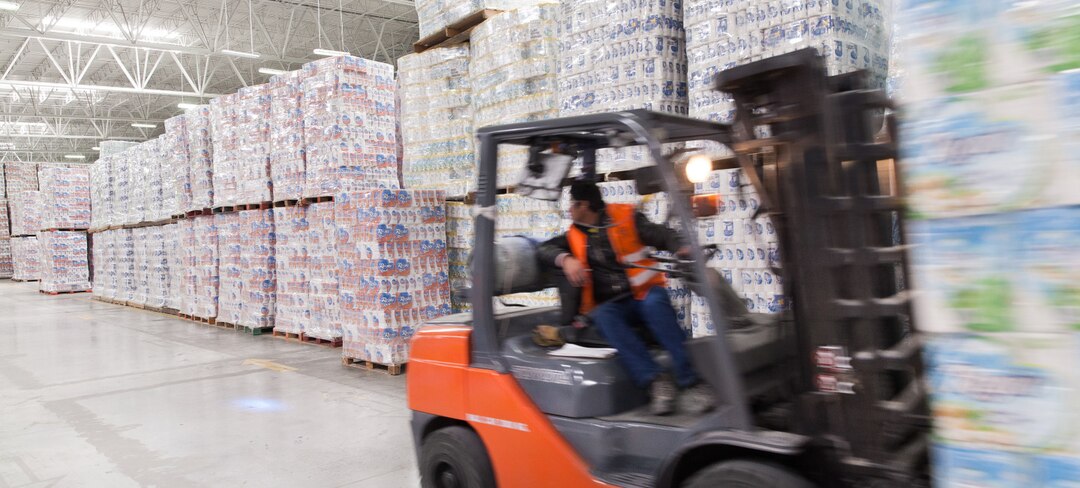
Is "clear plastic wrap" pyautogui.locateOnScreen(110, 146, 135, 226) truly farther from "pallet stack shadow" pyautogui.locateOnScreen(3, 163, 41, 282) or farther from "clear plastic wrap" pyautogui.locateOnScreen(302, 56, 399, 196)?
"pallet stack shadow" pyautogui.locateOnScreen(3, 163, 41, 282)

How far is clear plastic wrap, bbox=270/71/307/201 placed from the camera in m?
8.73

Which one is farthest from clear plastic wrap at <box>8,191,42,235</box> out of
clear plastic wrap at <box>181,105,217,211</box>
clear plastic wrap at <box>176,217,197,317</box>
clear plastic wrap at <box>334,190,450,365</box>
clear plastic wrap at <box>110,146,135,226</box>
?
clear plastic wrap at <box>334,190,450,365</box>

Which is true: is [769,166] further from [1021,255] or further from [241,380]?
[241,380]

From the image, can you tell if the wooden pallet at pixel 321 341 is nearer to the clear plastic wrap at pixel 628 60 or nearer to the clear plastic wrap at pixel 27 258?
the clear plastic wrap at pixel 628 60

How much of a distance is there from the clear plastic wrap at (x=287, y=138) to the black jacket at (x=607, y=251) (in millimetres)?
6658

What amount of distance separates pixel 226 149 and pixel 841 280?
10.4m

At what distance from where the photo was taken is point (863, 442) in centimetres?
195

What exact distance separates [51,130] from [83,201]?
1585 cm

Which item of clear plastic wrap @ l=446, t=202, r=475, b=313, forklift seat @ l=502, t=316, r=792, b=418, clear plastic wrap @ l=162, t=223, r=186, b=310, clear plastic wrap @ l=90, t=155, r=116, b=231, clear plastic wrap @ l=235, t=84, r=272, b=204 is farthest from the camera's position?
clear plastic wrap @ l=90, t=155, r=116, b=231

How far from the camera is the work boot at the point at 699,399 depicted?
2.46m

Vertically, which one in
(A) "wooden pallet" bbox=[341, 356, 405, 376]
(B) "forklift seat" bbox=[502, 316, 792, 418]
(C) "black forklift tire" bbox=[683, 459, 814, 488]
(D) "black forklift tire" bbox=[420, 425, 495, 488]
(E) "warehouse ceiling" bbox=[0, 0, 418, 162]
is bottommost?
(A) "wooden pallet" bbox=[341, 356, 405, 376]

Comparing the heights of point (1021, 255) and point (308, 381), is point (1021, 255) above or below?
above

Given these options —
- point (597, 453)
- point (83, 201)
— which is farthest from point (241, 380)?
point (83, 201)

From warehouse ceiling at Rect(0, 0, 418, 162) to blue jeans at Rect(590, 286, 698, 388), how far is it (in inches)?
563
